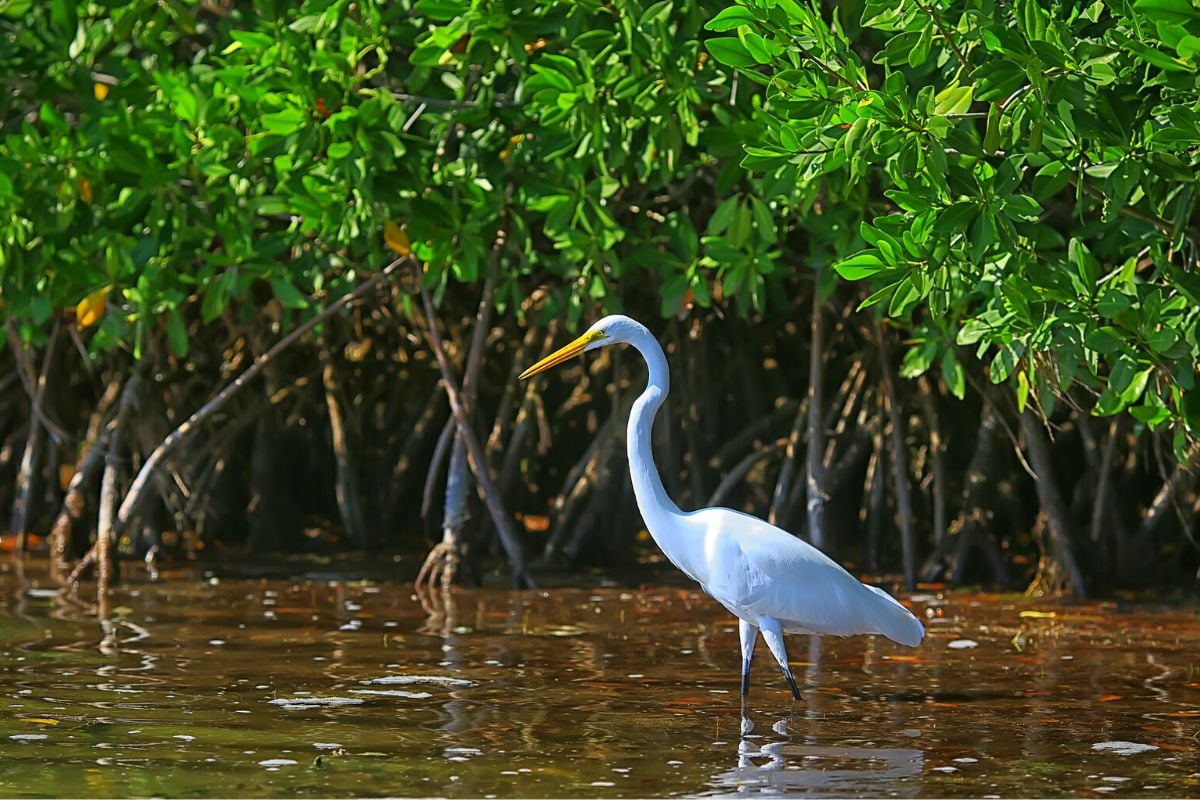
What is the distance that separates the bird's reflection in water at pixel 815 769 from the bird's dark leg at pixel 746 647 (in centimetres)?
32

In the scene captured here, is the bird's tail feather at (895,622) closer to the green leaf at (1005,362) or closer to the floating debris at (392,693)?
the green leaf at (1005,362)

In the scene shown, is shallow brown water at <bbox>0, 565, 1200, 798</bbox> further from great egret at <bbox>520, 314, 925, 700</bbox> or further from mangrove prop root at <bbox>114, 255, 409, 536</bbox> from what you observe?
mangrove prop root at <bbox>114, 255, 409, 536</bbox>

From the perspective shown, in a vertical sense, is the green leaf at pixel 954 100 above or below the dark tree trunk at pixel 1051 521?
above

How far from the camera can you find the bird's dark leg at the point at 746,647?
5.27 m

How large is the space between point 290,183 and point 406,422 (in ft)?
11.9

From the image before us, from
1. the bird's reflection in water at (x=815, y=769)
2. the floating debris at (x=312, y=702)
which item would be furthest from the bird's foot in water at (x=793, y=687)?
the floating debris at (x=312, y=702)

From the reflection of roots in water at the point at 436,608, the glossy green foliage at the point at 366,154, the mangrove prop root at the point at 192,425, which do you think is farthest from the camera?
the mangrove prop root at the point at 192,425

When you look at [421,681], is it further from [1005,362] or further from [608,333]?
[1005,362]

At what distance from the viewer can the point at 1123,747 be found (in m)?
4.61

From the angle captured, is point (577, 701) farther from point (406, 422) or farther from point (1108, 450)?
point (406, 422)

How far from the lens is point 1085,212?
21.7 feet

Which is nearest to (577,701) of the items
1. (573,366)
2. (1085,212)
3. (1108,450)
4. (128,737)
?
(128,737)

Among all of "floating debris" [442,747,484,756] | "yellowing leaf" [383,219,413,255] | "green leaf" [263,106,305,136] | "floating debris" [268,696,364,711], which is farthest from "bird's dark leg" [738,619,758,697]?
"green leaf" [263,106,305,136]

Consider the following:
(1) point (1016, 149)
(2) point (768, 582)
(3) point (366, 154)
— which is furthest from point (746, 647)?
(3) point (366, 154)
